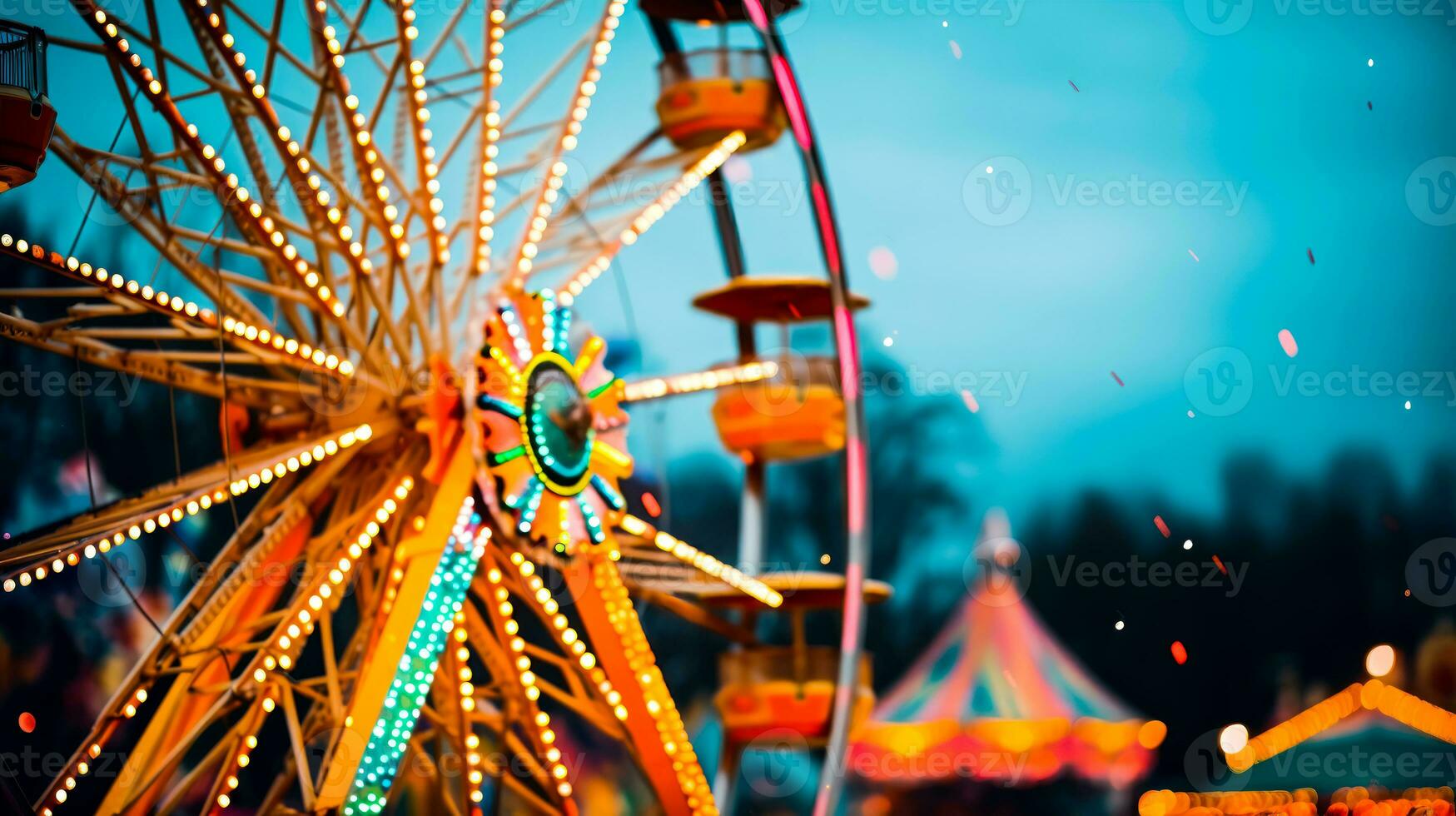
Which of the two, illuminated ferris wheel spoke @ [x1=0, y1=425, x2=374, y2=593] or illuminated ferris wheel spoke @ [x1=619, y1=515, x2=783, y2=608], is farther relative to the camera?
illuminated ferris wheel spoke @ [x1=619, y1=515, x2=783, y2=608]

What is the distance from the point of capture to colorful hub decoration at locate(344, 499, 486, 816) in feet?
25.4

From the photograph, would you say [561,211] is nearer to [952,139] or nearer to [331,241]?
[331,241]

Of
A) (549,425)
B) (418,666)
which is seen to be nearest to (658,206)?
(549,425)

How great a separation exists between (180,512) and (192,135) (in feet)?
5.53

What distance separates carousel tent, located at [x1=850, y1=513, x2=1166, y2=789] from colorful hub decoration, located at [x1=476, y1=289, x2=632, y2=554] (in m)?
6.39

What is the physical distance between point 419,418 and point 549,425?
0.66 metres

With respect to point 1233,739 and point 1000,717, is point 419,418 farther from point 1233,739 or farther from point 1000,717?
point 1233,739

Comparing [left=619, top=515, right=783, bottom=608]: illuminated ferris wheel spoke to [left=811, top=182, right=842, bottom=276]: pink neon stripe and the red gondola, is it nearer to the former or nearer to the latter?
[left=811, top=182, right=842, bottom=276]: pink neon stripe

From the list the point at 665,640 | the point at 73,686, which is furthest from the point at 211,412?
the point at 665,640

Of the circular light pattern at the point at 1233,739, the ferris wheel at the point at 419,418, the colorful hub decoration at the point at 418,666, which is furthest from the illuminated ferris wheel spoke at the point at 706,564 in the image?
the circular light pattern at the point at 1233,739

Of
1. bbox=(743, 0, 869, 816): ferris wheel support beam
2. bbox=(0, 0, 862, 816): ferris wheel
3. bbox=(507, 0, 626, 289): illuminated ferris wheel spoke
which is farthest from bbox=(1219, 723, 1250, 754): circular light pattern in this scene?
bbox=(507, 0, 626, 289): illuminated ferris wheel spoke

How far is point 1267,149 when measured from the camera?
61.2 feet

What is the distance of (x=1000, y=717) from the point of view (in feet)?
47.9

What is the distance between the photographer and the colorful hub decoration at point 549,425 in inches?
338
